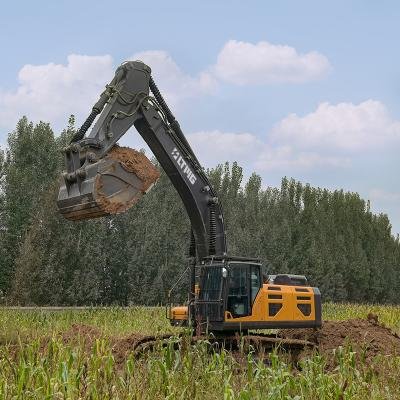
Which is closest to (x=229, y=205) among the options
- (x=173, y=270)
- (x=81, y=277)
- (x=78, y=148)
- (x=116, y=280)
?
(x=173, y=270)

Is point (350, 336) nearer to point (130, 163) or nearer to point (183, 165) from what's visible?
point (183, 165)

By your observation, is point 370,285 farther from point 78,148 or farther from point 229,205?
point 78,148

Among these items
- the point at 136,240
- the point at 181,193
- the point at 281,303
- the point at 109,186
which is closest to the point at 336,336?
the point at 281,303

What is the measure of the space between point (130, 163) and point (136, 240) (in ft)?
95.3

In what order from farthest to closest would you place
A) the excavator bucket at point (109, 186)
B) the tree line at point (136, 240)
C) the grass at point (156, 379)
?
1. the tree line at point (136, 240)
2. the excavator bucket at point (109, 186)
3. the grass at point (156, 379)

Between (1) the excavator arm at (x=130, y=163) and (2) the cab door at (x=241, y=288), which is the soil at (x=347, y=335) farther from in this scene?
(1) the excavator arm at (x=130, y=163)

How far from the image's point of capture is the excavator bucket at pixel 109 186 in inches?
387

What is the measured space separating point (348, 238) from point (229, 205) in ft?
58.7

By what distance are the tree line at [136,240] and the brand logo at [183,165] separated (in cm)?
1026

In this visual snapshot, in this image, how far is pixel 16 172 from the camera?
34.3 meters

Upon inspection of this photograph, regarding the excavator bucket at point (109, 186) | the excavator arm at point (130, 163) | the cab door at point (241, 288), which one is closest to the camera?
the excavator bucket at point (109, 186)

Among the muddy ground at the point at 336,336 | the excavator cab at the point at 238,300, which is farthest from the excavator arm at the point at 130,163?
the muddy ground at the point at 336,336

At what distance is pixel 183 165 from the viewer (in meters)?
12.3

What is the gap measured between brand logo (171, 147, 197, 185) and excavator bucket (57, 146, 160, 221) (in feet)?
4.86
